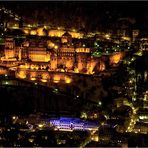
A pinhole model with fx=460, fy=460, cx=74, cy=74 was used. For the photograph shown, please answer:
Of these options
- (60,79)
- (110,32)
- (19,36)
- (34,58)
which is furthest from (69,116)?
(110,32)

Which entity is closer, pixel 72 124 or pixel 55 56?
pixel 72 124

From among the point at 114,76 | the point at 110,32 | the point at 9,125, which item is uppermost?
the point at 110,32

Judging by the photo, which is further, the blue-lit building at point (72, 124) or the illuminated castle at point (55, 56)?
the illuminated castle at point (55, 56)

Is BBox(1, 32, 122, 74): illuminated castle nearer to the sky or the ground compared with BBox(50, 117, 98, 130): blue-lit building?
nearer to the sky

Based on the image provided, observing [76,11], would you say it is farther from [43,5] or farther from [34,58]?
[34,58]

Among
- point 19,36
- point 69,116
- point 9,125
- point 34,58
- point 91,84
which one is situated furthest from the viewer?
point 19,36

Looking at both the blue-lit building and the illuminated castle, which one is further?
the illuminated castle

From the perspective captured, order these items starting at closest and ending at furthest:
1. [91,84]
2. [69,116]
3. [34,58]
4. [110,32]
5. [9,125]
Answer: [9,125]
[69,116]
[91,84]
[34,58]
[110,32]

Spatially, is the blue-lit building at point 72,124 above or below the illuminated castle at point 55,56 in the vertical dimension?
below

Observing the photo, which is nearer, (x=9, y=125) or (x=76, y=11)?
(x=9, y=125)

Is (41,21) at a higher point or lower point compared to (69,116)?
higher

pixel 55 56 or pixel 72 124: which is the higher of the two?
pixel 55 56
